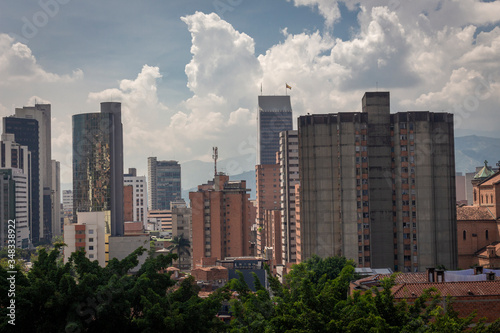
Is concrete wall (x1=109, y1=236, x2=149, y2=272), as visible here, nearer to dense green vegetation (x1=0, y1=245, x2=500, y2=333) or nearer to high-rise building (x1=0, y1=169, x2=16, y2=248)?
high-rise building (x1=0, y1=169, x2=16, y2=248)

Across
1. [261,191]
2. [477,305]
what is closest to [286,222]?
[261,191]

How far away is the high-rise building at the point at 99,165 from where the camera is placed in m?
132

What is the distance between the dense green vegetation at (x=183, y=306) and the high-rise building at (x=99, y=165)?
349 ft

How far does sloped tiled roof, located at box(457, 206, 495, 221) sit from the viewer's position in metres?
97.6

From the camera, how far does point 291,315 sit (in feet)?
73.0

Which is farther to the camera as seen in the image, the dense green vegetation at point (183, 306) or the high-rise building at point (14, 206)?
the high-rise building at point (14, 206)

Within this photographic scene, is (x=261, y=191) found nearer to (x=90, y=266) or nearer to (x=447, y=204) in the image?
(x=447, y=204)

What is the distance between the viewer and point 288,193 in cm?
12631

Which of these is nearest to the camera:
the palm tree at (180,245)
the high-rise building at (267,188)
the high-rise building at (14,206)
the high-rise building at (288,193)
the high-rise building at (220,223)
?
the high-rise building at (288,193)

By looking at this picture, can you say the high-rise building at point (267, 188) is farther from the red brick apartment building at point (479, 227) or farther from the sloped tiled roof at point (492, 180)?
the red brick apartment building at point (479, 227)

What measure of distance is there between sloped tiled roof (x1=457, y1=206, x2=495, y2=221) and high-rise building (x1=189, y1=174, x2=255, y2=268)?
162 feet

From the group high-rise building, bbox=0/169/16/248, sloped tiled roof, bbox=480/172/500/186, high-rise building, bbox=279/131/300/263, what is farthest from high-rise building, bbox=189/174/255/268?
high-rise building, bbox=0/169/16/248

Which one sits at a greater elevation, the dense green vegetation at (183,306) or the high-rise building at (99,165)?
the high-rise building at (99,165)

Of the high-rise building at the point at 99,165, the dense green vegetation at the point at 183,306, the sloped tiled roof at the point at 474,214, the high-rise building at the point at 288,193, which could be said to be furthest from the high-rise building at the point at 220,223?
the dense green vegetation at the point at 183,306
